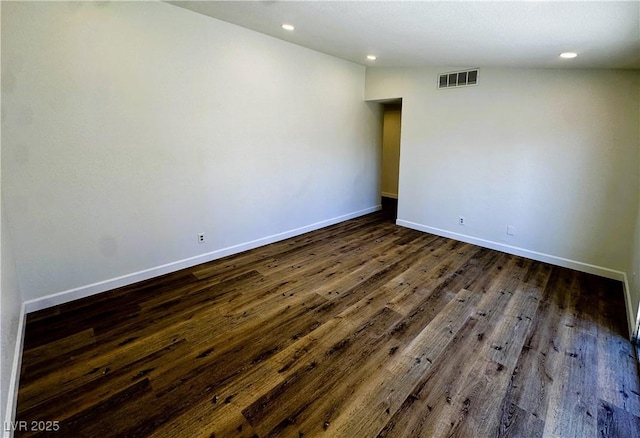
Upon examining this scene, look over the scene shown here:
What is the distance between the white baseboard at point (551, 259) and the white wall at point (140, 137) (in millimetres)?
2429

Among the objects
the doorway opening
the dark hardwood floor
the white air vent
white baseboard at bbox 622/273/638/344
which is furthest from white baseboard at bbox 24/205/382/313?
white baseboard at bbox 622/273/638/344

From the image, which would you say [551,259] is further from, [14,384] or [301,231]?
[14,384]

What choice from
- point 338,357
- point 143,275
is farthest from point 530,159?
point 143,275

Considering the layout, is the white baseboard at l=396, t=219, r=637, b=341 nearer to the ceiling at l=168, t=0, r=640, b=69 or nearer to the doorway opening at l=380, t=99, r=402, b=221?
the ceiling at l=168, t=0, r=640, b=69

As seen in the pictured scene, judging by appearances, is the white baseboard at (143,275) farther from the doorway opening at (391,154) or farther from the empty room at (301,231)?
the doorway opening at (391,154)

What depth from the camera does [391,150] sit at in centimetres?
730

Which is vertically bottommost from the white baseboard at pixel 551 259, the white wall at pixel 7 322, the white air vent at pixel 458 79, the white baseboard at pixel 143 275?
the white baseboard at pixel 551 259

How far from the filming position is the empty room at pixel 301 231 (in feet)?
5.84

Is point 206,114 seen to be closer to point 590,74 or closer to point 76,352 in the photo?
point 76,352

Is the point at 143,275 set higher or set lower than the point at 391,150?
lower

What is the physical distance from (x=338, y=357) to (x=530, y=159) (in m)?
3.43

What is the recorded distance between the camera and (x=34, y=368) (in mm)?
1979

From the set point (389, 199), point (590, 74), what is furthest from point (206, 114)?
point (389, 199)

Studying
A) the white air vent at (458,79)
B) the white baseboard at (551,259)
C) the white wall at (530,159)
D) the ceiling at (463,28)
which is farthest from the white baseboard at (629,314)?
the white air vent at (458,79)
